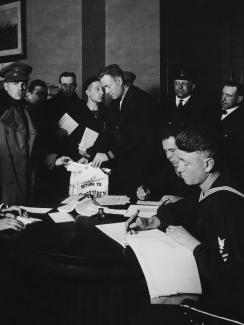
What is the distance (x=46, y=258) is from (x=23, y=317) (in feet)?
1.51

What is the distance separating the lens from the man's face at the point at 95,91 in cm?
364

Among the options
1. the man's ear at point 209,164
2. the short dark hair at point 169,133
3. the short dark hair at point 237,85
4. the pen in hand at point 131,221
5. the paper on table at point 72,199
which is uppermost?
the short dark hair at point 237,85

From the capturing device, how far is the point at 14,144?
287 cm

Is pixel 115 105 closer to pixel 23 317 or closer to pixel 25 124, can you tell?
pixel 25 124

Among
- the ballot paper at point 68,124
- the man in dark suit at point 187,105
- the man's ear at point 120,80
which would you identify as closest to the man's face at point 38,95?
the ballot paper at point 68,124

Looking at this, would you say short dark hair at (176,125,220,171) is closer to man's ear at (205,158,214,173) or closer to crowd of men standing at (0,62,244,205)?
man's ear at (205,158,214,173)

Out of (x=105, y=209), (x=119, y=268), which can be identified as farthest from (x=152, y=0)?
(x=119, y=268)

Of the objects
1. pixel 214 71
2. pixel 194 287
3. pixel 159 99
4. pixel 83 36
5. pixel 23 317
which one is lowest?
pixel 23 317

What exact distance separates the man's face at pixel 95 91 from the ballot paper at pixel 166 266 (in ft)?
7.73

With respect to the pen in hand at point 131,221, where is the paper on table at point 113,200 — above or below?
below

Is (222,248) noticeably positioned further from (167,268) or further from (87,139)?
(87,139)

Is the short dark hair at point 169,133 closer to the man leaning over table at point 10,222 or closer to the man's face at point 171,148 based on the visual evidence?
the man's face at point 171,148

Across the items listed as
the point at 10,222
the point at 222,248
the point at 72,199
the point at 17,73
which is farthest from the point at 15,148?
the point at 222,248

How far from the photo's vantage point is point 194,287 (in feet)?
4.62
